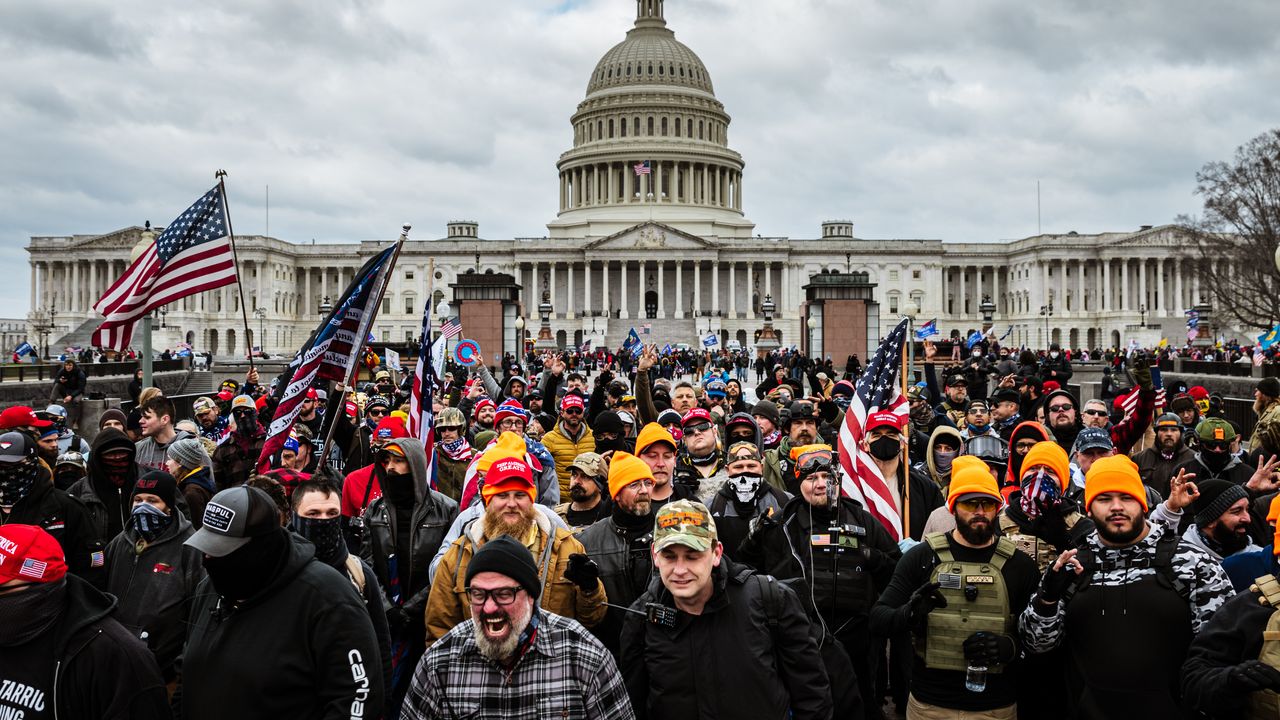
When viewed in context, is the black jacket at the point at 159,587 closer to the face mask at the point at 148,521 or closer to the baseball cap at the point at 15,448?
the face mask at the point at 148,521

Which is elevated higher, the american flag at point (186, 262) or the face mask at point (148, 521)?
the american flag at point (186, 262)

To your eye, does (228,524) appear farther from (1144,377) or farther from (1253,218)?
(1253,218)

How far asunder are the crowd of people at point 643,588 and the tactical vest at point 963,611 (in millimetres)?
11

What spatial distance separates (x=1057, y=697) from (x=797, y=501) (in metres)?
1.73

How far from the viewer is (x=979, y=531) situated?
18.0 ft

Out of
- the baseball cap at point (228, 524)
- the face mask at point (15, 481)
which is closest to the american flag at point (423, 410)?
the face mask at point (15, 481)

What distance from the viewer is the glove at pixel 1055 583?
16.6 ft

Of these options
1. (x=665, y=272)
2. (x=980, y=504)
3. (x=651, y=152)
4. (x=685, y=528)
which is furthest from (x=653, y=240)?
(x=685, y=528)

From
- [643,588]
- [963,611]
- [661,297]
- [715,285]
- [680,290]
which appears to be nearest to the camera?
[963,611]

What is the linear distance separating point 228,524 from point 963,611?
3.51 m

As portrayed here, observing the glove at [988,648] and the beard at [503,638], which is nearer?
the beard at [503,638]

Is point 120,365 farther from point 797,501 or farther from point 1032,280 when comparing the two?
point 1032,280

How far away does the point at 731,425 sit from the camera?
8.96m

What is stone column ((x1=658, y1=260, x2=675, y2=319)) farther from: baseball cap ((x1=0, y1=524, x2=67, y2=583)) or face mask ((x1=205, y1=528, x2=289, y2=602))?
baseball cap ((x1=0, y1=524, x2=67, y2=583))
